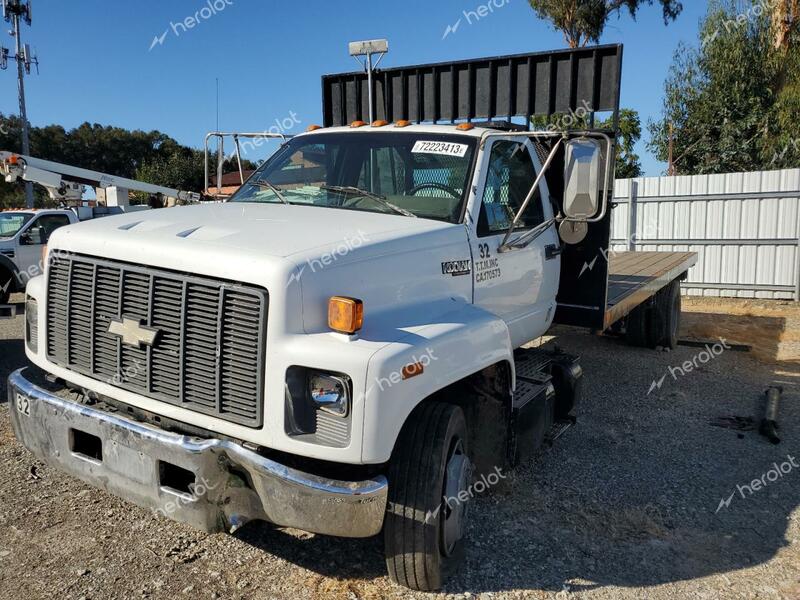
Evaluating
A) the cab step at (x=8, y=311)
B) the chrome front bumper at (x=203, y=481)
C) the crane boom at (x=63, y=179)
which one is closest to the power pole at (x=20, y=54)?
the crane boom at (x=63, y=179)

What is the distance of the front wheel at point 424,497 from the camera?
290 centimetres

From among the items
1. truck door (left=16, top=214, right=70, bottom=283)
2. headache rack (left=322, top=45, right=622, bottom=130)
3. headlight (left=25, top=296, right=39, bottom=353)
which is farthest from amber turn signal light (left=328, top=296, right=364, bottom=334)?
truck door (left=16, top=214, right=70, bottom=283)

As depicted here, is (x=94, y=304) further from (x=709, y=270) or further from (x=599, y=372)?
(x=709, y=270)

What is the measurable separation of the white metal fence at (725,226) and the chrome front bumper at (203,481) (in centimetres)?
1228

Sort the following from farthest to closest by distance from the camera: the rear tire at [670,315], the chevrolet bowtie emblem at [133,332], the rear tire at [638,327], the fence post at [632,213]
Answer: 1. the fence post at [632,213]
2. the rear tire at [670,315]
3. the rear tire at [638,327]
4. the chevrolet bowtie emblem at [133,332]

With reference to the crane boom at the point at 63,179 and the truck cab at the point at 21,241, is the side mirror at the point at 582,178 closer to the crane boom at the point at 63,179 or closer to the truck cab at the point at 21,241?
the truck cab at the point at 21,241

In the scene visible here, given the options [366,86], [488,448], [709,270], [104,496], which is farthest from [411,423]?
[709,270]

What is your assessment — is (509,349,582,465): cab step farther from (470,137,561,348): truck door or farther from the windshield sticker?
the windshield sticker

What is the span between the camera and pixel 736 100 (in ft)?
71.4

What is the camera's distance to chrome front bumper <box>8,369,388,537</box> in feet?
8.46

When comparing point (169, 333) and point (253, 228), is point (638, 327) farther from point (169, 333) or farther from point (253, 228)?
point (169, 333)

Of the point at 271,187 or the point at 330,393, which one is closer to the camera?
the point at 330,393

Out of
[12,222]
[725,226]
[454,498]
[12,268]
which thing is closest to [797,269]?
[725,226]

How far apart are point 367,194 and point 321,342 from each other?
4.99 feet
